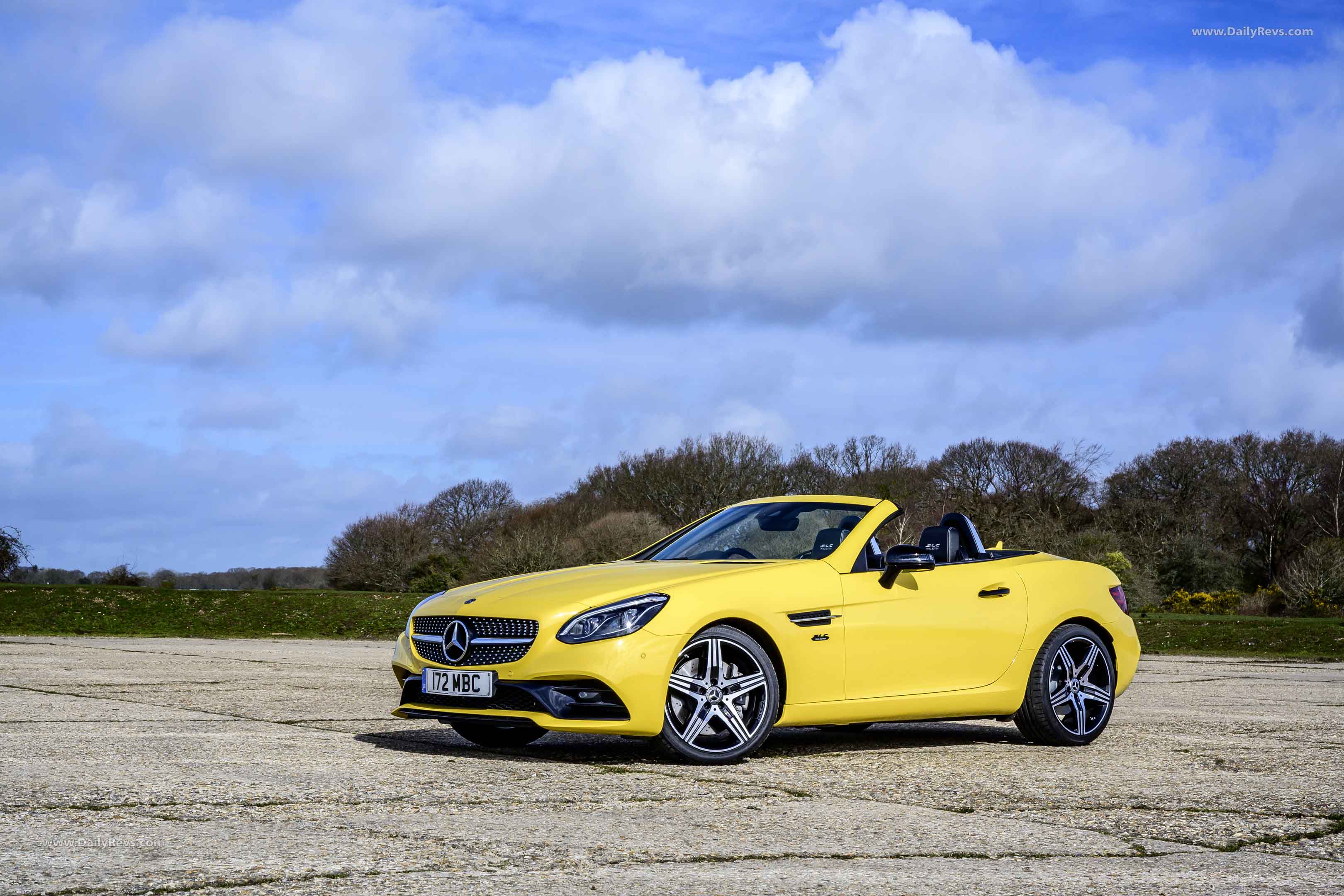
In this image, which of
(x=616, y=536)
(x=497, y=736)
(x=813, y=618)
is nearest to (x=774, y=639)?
(x=813, y=618)

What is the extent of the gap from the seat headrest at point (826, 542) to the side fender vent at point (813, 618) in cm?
38

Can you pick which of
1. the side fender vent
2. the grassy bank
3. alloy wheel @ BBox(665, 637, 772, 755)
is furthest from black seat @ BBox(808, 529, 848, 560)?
the grassy bank

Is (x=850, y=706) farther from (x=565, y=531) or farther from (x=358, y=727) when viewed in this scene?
(x=565, y=531)

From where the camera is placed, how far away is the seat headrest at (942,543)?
8430mm

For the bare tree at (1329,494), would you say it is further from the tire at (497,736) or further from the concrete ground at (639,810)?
the tire at (497,736)

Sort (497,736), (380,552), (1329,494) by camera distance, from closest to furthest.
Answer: (497,736)
(1329,494)
(380,552)

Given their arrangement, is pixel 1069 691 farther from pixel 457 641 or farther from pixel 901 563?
pixel 457 641

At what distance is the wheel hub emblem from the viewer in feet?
23.9

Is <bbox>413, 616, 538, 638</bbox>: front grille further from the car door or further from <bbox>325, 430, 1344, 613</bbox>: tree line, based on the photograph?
<bbox>325, 430, 1344, 613</bbox>: tree line

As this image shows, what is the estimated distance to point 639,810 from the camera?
5477 mm

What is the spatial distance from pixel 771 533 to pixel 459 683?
216 centimetres

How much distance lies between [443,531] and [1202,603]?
49043mm

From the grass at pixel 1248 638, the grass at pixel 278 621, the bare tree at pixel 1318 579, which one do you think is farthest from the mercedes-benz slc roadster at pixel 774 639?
the bare tree at pixel 1318 579

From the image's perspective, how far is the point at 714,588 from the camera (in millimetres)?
7211
